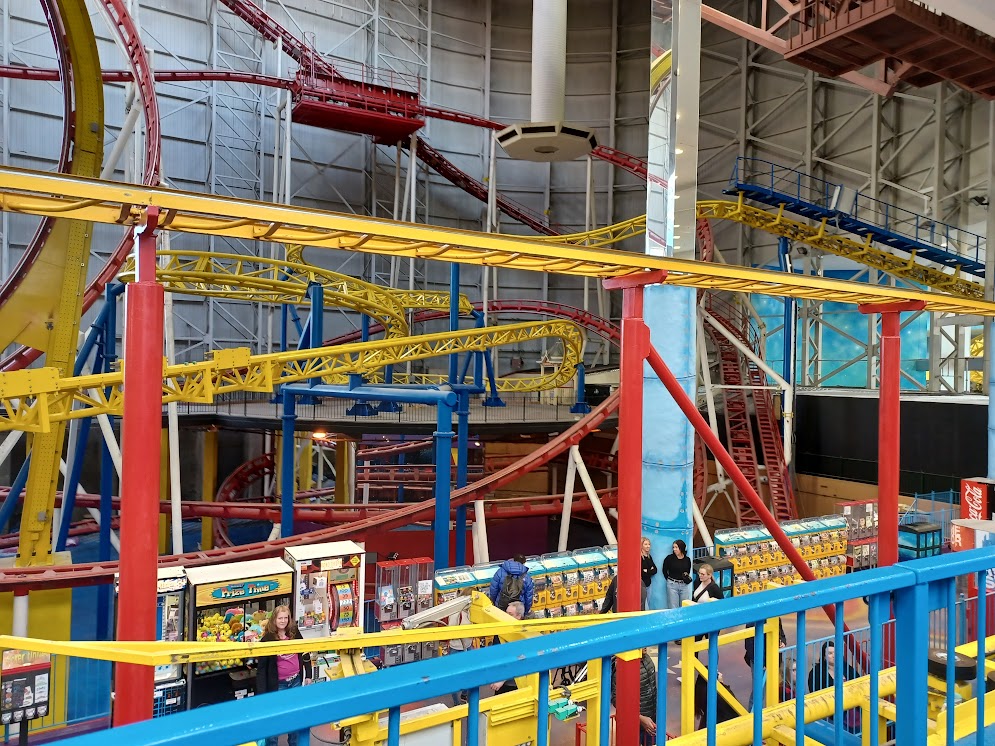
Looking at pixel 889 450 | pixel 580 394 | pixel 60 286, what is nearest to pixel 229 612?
pixel 60 286

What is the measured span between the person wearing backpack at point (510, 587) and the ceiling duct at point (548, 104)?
8.15 metres

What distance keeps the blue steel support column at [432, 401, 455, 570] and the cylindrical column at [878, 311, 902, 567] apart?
18.9ft

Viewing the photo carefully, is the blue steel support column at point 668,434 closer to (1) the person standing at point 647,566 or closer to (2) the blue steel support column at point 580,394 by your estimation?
(1) the person standing at point 647,566

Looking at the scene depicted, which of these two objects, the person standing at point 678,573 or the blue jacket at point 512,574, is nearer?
the person standing at point 678,573

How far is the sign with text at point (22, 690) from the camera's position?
20.4ft

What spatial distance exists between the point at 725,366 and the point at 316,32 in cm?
1832

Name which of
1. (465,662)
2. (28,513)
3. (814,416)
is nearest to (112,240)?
(28,513)

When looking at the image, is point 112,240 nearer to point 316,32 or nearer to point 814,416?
point 316,32

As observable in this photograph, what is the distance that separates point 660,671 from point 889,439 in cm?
365

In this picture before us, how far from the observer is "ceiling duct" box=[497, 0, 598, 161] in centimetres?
1134

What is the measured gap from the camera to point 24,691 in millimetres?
6289

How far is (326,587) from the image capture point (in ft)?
25.8

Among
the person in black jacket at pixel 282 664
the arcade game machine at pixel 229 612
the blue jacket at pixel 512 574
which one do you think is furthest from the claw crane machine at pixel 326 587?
the blue jacket at pixel 512 574

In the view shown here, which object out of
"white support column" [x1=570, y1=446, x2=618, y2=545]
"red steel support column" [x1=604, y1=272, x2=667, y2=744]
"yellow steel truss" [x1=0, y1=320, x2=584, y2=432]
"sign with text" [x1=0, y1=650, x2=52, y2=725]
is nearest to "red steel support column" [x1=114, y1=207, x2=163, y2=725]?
"red steel support column" [x1=604, y1=272, x2=667, y2=744]
